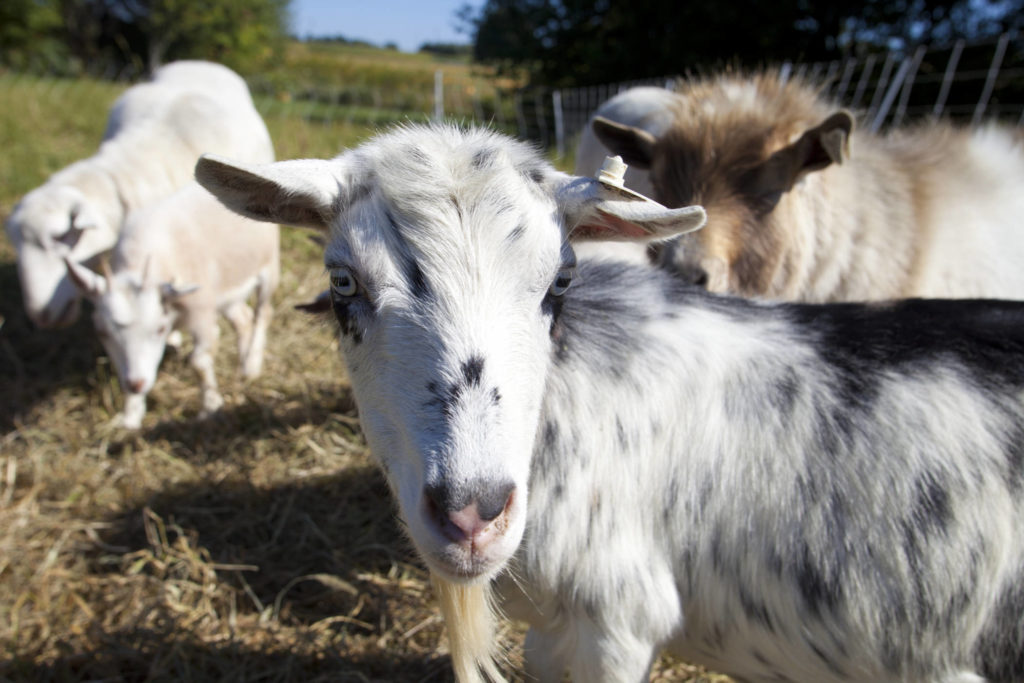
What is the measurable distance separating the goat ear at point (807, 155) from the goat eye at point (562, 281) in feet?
6.58

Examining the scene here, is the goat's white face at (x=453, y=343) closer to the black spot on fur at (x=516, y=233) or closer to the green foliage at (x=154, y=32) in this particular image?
the black spot on fur at (x=516, y=233)

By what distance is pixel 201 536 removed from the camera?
401cm

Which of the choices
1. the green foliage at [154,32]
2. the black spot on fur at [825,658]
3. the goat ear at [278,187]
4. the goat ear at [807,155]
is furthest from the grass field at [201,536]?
the green foliage at [154,32]

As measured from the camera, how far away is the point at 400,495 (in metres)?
1.75

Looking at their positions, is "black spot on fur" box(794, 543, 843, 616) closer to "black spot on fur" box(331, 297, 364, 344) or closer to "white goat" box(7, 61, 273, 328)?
"black spot on fur" box(331, 297, 364, 344)

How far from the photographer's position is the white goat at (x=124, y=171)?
5.51 m

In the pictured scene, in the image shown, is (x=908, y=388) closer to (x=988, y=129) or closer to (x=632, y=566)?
(x=632, y=566)

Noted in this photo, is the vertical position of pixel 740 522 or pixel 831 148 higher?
pixel 831 148

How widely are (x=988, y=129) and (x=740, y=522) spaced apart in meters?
3.82

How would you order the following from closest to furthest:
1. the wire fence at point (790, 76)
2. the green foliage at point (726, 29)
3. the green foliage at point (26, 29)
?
the wire fence at point (790, 76), the green foliage at point (726, 29), the green foliage at point (26, 29)

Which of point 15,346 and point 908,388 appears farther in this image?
point 15,346

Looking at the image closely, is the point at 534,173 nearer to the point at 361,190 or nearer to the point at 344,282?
the point at 361,190

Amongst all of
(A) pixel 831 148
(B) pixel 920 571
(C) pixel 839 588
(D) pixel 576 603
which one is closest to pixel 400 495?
(D) pixel 576 603

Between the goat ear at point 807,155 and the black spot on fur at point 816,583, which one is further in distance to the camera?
the goat ear at point 807,155
